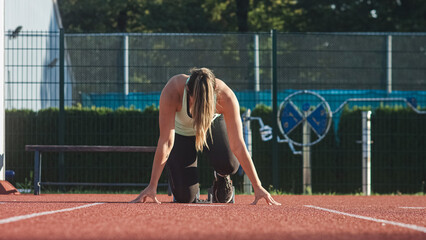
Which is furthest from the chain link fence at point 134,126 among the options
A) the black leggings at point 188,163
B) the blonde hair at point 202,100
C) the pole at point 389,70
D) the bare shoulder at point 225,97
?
the blonde hair at point 202,100

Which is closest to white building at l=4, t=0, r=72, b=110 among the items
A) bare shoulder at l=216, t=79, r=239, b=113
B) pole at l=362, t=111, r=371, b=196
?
bare shoulder at l=216, t=79, r=239, b=113

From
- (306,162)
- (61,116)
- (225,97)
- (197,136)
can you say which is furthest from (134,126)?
(197,136)

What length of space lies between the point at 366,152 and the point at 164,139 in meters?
4.96

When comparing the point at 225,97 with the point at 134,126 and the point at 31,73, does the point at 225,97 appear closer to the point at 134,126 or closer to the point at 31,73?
the point at 134,126

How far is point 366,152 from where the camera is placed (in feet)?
30.5

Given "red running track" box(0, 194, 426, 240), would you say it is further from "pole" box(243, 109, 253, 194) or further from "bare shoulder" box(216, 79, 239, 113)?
"pole" box(243, 109, 253, 194)

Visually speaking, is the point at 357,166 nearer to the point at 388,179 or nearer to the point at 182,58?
the point at 388,179

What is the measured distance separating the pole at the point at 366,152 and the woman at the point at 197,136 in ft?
12.5

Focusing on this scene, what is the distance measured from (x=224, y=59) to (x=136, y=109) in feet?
11.1

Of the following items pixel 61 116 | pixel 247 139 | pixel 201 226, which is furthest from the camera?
pixel 61 116

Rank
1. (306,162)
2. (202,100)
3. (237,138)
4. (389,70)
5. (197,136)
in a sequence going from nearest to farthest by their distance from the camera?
(202,100) → (197,136) → (237,138) → (306,162) → (389,70)

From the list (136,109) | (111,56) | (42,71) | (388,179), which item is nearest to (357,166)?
(388,179)

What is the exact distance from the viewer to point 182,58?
1405 cm

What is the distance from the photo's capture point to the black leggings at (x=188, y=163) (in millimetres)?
5742
